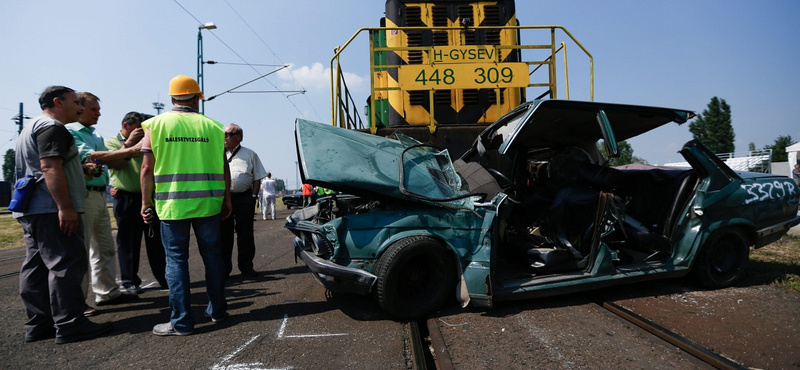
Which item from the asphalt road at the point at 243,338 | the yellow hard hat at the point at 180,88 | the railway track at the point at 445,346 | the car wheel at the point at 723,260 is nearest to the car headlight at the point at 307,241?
the asphalt road at the point at 243,338

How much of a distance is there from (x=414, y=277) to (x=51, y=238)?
266 cm

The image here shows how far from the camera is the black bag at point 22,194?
9.36ft

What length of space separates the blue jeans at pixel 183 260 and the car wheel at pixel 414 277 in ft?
4.33

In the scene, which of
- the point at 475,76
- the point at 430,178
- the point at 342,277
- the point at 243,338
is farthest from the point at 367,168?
the point at 475,76

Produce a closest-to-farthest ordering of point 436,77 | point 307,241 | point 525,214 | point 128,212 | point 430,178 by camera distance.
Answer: point 430,178 < point 307,241 < point 128,212 < point 525,214 < point 436,77

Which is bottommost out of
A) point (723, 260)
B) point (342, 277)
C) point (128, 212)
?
point (723, 260)

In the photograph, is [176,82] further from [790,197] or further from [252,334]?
[790,197]

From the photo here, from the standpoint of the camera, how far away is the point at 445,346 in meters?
2.70

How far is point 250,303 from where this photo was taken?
3846 millimetres

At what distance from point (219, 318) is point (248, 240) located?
5.77 ft

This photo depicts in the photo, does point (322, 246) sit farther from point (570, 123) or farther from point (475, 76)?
point (475, 76)

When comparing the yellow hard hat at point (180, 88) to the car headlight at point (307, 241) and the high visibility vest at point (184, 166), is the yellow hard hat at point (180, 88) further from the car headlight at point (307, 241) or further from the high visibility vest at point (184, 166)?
the car headlight at point (307, 241)

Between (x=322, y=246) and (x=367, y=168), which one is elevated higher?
(x=367, y=168)

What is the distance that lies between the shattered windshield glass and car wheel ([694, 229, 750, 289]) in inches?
97.3
